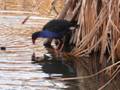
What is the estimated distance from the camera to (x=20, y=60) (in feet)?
26.8

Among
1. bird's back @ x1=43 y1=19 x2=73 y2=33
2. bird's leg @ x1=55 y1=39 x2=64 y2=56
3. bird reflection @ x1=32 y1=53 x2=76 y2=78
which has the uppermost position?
bird's back @ x1=43 y1=19 x2=73 y2=33

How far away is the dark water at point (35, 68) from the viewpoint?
6.61 metres

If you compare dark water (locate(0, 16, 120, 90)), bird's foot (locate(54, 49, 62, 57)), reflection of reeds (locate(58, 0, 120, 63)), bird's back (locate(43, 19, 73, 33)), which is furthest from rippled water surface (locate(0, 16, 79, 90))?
reflection of reeds (locate(58, 0, 120, 63))

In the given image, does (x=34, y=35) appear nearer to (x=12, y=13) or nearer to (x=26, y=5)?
(x=12, y=13)

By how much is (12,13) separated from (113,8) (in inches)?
243

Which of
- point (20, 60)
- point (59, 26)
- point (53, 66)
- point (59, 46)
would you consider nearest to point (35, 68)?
point (53, 66)

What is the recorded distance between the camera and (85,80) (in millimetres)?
7000

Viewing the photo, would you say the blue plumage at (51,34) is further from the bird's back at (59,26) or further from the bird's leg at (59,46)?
the bird's leg at (59,46)

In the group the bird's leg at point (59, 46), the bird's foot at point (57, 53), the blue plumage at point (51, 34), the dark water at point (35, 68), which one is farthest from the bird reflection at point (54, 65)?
the blue plumage at point (51, 34)

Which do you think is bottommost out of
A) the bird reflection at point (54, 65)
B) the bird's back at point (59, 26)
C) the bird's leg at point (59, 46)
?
the bird's leg at point (59, 46)

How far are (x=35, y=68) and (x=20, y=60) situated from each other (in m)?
0.59

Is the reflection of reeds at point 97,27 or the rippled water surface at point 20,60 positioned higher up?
the reflection of reeds at point 97,27

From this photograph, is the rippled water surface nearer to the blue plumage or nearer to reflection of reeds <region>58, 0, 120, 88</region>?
the blue plumage

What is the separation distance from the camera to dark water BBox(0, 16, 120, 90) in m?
6.61
